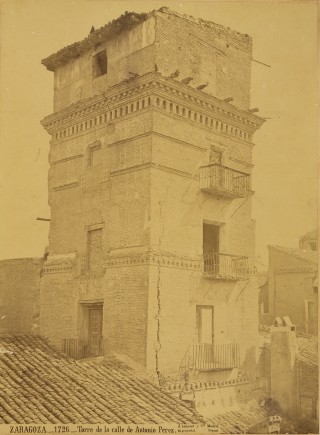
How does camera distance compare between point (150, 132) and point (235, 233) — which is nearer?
point (150, 132)

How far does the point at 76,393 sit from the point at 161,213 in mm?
3696

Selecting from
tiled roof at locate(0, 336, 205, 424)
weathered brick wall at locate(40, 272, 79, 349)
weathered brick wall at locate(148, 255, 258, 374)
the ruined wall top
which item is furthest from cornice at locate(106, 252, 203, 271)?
the ruined wall top

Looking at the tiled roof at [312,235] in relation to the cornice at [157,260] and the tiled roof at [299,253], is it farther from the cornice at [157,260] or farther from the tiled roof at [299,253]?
the cornice at [157,260]

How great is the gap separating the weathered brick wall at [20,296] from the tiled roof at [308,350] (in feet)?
19.1

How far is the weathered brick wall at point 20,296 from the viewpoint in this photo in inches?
526

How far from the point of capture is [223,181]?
40.1ft

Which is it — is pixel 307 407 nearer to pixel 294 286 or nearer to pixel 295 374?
pixel 295 374

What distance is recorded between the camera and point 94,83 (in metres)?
12.8

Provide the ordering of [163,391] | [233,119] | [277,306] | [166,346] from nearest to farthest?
[163,391], [166,346], [233,119], [277,306]

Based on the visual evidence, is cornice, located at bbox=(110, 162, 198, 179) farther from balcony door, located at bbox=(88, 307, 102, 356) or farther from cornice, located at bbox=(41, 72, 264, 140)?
balcony door, located at bbox=(88, 307, 102, 356)

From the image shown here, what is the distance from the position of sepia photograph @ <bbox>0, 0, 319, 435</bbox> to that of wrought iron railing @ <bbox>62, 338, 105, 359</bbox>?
32 mm

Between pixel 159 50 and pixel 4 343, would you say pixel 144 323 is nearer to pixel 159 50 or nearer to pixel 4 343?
pixel 4 343

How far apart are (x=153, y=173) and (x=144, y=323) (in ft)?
9.41

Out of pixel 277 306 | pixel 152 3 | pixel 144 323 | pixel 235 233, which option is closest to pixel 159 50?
pixel 152 3
